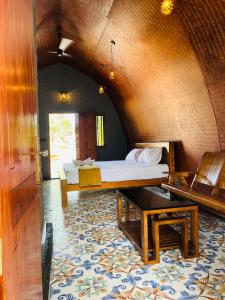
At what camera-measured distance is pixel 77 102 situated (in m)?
7.73

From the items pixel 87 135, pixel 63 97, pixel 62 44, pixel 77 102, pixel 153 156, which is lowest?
pixel 153 156

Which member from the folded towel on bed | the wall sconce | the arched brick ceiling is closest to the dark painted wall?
the wall sconce

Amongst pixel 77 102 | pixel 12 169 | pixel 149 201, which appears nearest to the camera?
pixel 12 169

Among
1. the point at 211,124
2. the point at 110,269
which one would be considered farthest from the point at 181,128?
the point at 110,269

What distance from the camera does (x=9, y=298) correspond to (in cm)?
64

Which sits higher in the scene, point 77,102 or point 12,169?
point 77,102

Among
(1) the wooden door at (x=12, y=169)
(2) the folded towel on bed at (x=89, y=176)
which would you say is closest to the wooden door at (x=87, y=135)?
(2) the folded towel on bed at (x=89, y=176)

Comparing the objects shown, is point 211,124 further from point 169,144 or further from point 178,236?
point 178,236

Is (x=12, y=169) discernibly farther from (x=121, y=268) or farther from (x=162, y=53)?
(x=162, y=53)

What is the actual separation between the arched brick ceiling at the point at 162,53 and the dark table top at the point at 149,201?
153cm

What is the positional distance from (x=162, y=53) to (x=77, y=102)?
425cm

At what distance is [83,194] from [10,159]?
15.5 feet

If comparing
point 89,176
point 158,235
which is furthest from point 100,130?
point 158,235

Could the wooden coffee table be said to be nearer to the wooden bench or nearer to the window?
the wooden bench
